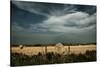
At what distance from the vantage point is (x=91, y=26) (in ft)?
10.4

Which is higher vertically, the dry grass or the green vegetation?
the dry grass

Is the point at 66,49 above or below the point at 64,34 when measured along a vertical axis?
below

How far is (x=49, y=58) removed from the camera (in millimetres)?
2922

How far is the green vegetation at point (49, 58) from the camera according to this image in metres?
2.78

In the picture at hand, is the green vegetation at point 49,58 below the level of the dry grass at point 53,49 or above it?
below

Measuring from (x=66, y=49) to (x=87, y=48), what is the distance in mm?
358

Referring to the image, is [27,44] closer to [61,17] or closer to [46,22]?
[46,22]

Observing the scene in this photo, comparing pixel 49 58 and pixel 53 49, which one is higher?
pixel 53 49

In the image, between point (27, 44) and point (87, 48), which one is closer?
point (27, 44)

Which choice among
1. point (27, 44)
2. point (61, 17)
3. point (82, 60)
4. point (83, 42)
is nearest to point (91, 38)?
point (83, 42)

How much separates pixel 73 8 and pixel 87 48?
66cm

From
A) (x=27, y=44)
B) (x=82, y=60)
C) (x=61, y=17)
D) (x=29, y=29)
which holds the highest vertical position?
(x=61, y=17)

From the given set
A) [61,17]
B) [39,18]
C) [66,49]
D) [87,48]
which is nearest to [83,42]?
[87,48]

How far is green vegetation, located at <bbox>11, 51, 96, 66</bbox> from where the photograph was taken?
278 centimetres
